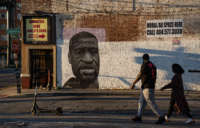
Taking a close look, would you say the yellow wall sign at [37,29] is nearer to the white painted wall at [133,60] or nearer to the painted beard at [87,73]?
the white painted wall at [133,60]

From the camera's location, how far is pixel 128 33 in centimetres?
1563


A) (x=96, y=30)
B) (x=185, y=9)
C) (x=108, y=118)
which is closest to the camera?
(x=108, y=118)

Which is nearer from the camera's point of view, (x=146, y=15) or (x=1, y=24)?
(x=146, y=15)

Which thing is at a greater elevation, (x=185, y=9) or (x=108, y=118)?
(x=185, y=9)

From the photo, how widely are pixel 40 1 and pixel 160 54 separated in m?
8.18

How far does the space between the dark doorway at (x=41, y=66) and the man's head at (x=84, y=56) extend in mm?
1431

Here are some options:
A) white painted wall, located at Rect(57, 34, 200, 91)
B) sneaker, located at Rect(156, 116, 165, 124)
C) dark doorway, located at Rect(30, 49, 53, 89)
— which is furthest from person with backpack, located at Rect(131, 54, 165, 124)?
dark doorway, located at Rect(30, 49, 53, 89)

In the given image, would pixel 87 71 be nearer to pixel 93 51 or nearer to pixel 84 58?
pixel 84 58

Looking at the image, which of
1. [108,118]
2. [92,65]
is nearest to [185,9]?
[92,65]

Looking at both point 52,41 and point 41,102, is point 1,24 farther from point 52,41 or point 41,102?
point 41,102

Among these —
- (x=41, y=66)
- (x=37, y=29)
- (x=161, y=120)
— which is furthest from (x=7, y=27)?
(x=161, y=120)

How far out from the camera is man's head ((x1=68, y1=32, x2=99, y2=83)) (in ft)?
52.3

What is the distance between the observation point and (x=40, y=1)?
16453mm

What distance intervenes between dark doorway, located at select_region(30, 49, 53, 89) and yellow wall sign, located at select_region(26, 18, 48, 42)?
0.82 m
